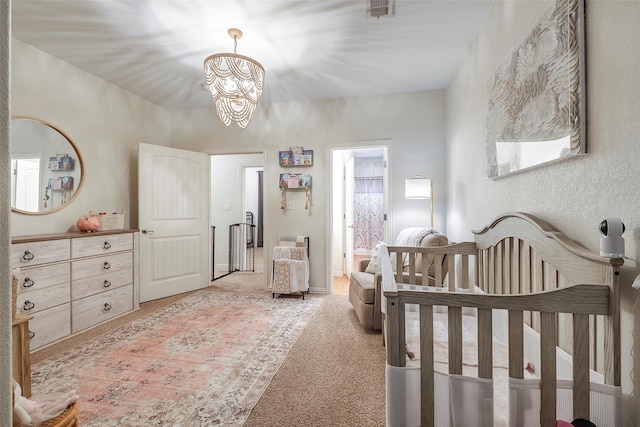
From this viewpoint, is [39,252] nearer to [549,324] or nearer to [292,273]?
[292,273]

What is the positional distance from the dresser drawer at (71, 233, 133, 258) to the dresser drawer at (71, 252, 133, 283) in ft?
0.19

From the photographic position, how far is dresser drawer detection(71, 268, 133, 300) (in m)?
→ 2.57

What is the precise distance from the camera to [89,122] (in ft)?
10.1

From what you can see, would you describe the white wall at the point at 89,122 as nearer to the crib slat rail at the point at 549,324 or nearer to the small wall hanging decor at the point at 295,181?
the small wall hanging decor at the point at 295,181

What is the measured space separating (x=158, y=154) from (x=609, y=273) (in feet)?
13.2

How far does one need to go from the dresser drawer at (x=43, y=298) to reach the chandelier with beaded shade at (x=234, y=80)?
2002mm

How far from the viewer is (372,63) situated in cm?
285

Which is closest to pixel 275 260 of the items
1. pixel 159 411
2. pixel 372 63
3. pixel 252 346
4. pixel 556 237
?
pixel 252 346

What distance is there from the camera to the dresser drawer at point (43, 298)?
7.10 ft

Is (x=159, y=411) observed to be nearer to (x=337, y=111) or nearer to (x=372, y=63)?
(x=372, y=63)

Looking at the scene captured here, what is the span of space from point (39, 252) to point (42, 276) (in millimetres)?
195

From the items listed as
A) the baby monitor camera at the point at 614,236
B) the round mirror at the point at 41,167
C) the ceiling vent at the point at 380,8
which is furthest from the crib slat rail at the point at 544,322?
the round mirror at the point at 41,167

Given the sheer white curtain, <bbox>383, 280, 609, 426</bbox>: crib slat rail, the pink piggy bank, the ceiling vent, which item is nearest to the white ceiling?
the ceiling vent

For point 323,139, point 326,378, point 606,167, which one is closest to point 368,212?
point 323,139
